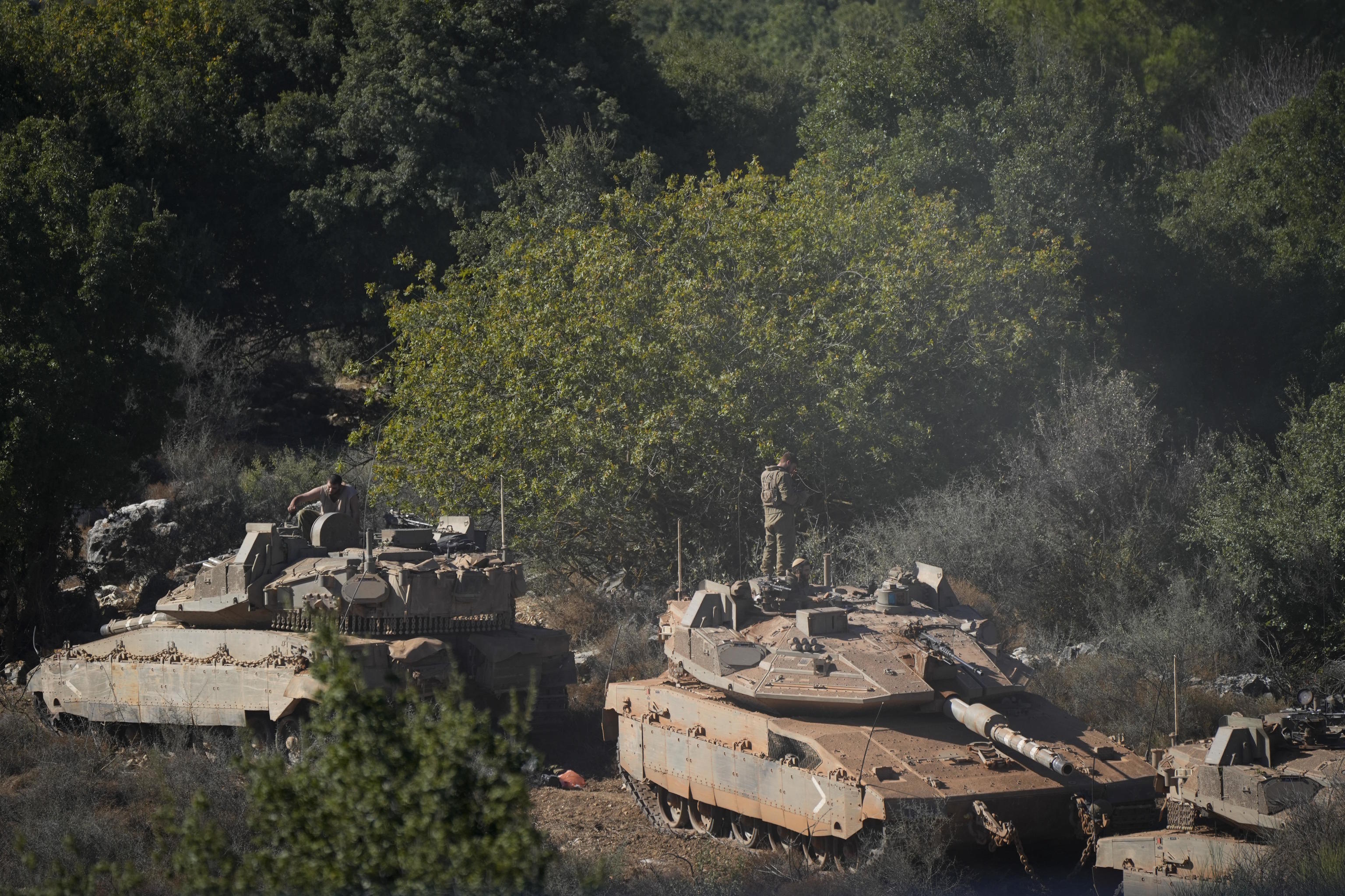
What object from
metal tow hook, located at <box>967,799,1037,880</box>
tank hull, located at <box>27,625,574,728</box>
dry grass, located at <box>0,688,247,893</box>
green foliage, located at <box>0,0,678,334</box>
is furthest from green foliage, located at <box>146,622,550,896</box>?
green foliage, located at <box>0,0,678,334</box>

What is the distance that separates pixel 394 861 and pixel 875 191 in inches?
763

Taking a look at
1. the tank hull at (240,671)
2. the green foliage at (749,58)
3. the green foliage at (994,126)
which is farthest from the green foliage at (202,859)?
the green foliage at (749,58)

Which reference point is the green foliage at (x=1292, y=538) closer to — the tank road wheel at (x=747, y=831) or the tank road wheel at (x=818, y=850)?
the tank road wheel at (x=747, y=831)

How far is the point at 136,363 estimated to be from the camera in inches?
753

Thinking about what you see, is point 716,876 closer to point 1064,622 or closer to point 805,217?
point 1064,622

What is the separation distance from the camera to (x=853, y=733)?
10992mm

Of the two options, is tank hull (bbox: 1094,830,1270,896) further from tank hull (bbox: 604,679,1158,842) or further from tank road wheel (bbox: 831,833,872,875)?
tank road wheel (bbox: 831,833,872,875)

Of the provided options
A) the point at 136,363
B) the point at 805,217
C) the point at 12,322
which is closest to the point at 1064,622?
the point at 805,217

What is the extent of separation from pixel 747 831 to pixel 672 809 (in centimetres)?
114

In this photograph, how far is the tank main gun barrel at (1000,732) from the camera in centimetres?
994

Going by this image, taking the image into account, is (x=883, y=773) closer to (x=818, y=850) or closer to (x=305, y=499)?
(x=818, y=850)

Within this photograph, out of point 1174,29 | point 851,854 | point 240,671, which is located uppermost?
point 1174,29

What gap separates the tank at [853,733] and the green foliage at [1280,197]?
56.7 ft

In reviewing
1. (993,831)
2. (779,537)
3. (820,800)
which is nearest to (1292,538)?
(779,537)
